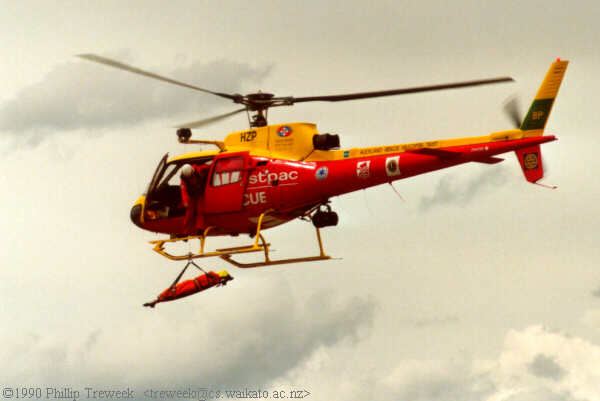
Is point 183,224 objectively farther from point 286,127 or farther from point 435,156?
point 435,156

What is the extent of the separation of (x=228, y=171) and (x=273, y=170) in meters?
1.68

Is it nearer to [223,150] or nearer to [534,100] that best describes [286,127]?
[223,150]

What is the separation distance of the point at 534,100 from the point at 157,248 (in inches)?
527

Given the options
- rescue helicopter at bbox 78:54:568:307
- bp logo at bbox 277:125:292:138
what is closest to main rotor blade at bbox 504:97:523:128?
rescue helicopter at bbox 78:54:568:307

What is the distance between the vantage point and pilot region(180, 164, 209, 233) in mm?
47219

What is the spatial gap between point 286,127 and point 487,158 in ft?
22.4

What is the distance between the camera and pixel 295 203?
45.9 meters

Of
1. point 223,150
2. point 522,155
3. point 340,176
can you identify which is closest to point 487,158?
point 522,155

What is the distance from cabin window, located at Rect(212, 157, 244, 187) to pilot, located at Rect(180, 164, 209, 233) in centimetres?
48

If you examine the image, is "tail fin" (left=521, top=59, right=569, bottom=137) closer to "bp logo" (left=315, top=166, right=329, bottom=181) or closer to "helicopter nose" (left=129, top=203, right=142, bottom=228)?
"bp logo" (left=315, top=166, right=329, bottom=181)

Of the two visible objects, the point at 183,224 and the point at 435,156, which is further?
the point at 183,224

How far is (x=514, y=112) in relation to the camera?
142ft

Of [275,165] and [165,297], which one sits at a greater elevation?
[275,165]

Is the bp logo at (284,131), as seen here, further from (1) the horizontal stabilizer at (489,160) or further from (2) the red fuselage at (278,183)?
(1) the horizontal stabilizer at (489,160)
